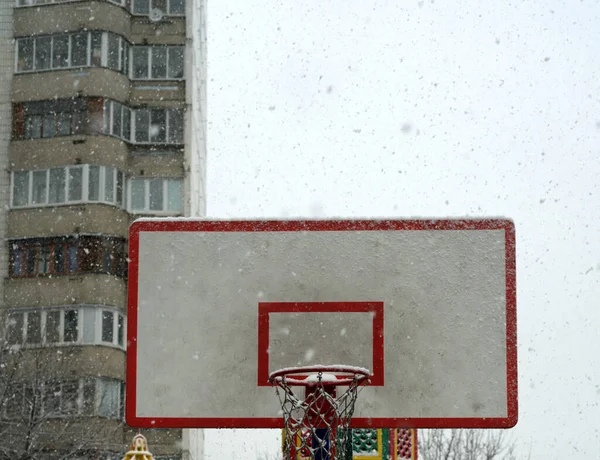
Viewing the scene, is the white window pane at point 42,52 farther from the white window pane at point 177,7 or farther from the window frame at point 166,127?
the white window pane at point 177,7

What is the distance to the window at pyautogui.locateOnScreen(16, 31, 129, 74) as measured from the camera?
33.5 metres

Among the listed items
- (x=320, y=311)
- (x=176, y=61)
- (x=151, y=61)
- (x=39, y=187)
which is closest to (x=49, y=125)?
(x=39, y=187)

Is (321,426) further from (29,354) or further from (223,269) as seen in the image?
(29,354)

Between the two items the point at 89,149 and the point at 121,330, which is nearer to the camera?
the point at 121,330

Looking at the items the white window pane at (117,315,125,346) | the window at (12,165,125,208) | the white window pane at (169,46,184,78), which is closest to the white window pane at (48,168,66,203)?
the window at (12,165,125,208)

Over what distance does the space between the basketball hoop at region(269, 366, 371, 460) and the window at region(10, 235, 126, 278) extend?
25.9 meters

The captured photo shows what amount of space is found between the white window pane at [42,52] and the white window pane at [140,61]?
2.30 m

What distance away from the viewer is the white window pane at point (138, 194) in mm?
33625

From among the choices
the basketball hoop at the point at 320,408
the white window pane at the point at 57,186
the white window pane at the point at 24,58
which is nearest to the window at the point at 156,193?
the white window pane at the point at 57,186

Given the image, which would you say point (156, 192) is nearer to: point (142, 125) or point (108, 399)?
point (142, 125)

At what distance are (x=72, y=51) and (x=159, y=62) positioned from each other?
2355 mm

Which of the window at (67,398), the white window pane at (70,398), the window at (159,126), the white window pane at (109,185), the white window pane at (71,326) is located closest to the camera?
the window at (67,398)

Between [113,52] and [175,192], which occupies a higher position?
[113,52]

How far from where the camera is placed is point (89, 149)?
3312 centimetres
